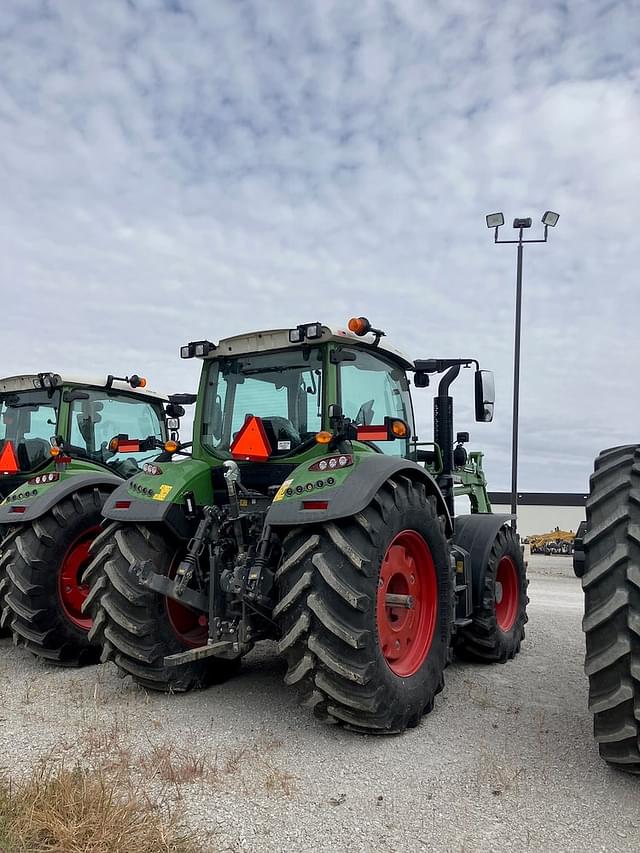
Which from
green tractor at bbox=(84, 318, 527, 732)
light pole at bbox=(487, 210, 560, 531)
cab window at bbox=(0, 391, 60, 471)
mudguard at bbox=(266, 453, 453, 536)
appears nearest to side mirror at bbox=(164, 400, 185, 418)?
cab window at bbox=(0, 391, 60, 471)

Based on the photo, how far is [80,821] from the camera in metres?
2.79

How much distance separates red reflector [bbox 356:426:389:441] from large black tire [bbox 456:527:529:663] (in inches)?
75.3

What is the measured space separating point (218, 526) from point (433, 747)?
6.35ft

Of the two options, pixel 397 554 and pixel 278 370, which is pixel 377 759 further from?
pixel 278 370

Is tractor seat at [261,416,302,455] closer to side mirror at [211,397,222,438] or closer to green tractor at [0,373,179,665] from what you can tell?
side mirror at [211,397,222,438]

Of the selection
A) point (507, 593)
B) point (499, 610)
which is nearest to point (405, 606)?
point (499, 610)

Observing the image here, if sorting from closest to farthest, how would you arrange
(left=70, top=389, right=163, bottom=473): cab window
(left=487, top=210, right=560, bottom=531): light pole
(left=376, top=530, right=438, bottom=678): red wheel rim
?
(left=376, top=530, right=438, bottom=678): red wheel rim, (left=70, top=389, right=163, bottom=473): cab window, (left=487, top=210, right=560, bottom=531): light pole

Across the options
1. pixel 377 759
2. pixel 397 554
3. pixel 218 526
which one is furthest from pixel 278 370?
pixel 377 759

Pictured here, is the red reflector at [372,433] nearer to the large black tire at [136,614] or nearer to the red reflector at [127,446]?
the large black tire at [136,614]

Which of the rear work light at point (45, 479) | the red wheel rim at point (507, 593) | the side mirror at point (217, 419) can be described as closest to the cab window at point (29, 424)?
the rear work light at point (45, 479)

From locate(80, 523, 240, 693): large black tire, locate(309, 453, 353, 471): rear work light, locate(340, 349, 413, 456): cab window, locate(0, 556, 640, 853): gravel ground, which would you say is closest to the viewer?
locate(0, 556, 640, 853): gravel ground

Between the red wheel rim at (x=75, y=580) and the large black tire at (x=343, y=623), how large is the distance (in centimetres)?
272

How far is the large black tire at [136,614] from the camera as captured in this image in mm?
4797

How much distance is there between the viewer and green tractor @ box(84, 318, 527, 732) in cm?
404
